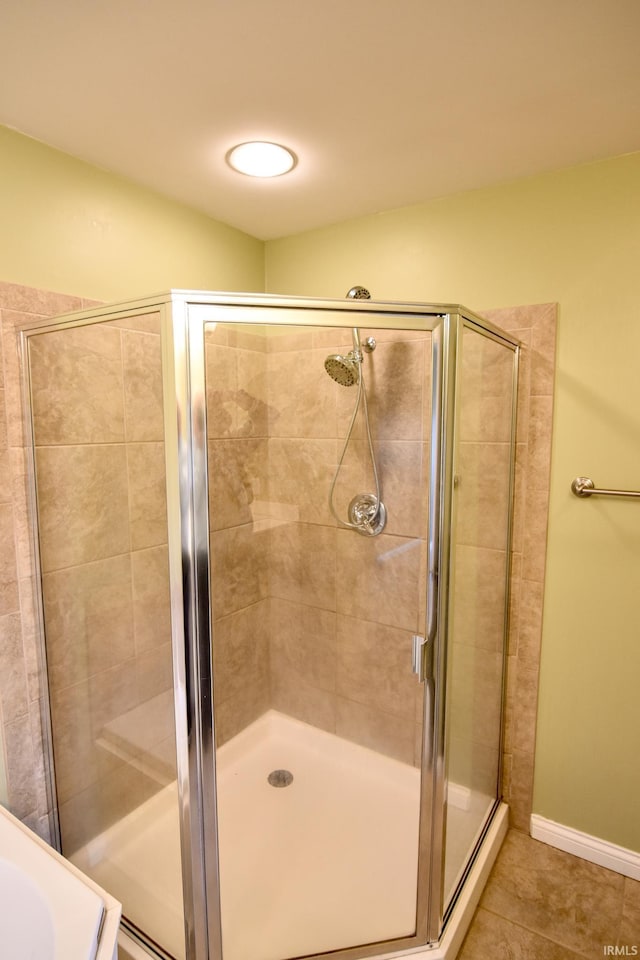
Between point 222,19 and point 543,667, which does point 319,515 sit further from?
point 222,19

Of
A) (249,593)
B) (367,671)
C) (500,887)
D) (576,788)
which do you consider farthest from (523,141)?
(500,887)

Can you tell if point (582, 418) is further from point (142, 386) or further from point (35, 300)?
point (35, 300)

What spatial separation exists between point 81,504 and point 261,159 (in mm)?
1122

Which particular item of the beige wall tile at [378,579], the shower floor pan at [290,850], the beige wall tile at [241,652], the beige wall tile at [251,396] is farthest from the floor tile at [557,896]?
the beige wall tile at [251,396]

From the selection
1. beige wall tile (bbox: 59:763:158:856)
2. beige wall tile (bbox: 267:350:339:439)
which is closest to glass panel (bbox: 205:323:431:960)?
beige wall tile (bbox: 267:350:339:439)

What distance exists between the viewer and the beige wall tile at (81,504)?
1265 millimetres

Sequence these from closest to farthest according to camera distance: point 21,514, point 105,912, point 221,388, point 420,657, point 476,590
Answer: point 105,912 → point 221,388 → point 420,657 → point 21,514 → point 476,590

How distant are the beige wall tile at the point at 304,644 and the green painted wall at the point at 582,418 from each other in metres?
0.74

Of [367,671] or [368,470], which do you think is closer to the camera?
[368,470]

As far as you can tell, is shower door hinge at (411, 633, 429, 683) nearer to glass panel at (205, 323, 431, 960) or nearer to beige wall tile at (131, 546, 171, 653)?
glass panel at (205, 323, 431, 960)

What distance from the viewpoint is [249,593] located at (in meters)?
1.49

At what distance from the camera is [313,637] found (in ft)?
5.90

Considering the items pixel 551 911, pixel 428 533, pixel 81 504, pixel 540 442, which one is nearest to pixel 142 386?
pixel 81 504

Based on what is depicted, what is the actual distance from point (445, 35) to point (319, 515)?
1.22 metres
